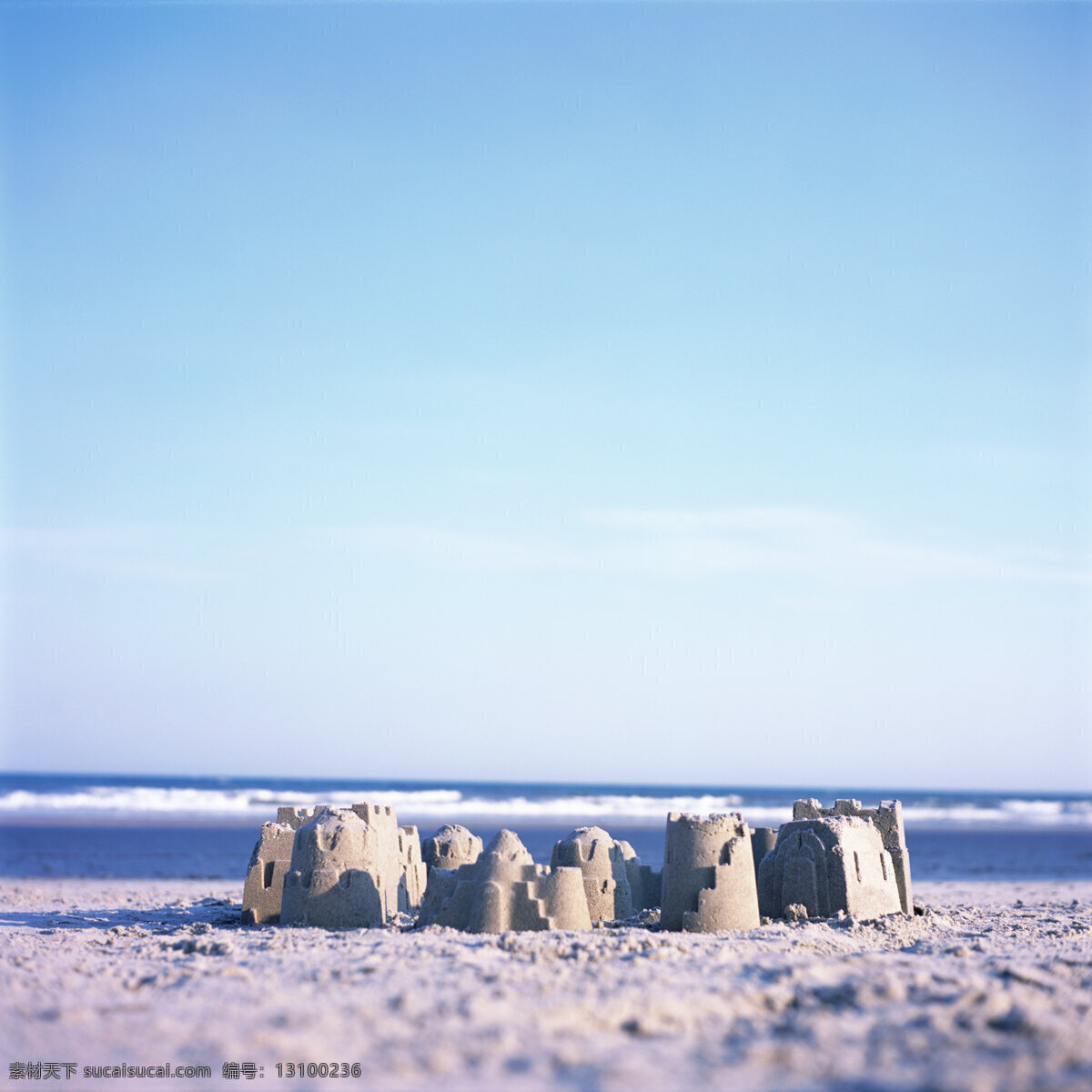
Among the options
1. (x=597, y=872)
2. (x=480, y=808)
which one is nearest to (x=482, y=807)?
(x=480, y=808)

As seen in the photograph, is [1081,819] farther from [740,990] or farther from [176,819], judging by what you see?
[740,990]

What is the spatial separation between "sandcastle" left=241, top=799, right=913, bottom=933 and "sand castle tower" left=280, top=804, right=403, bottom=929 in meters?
0.01

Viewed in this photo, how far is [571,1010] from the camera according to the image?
705 centimetres

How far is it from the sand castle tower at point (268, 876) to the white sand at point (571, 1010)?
1841 mm

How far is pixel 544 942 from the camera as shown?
955 centimetres

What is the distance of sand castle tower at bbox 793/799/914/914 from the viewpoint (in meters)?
13.4

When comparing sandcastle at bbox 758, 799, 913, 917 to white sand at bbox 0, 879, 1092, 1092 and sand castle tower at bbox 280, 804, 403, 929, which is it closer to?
white sand at bbox 0, 879, 1092, 1092

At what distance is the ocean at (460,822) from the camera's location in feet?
83.0

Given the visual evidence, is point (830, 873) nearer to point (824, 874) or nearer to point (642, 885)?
point (824, 874)

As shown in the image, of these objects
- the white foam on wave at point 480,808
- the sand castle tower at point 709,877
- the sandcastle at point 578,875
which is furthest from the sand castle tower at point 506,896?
the white foam on wave at point 480,808

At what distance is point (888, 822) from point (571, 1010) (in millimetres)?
7655

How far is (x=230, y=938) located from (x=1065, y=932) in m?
8.41

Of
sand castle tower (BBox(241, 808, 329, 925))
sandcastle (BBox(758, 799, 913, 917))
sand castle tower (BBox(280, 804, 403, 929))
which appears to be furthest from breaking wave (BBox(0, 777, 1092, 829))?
sand castle tower (BBox(280, 804, 403, 929))

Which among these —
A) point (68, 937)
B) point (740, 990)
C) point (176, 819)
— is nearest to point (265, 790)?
point (176, 819)
